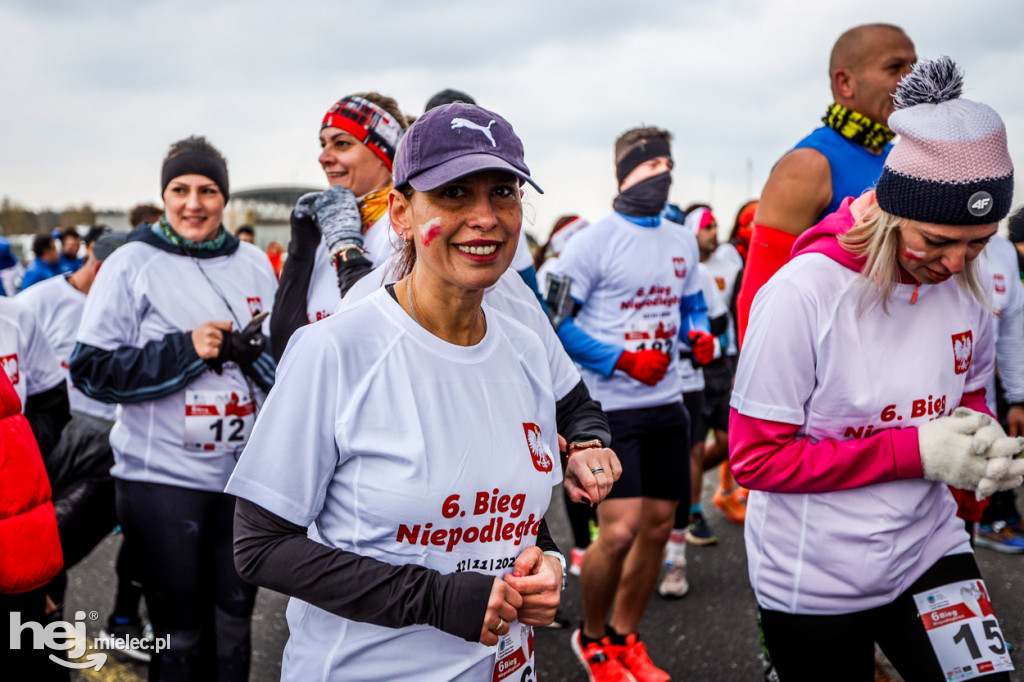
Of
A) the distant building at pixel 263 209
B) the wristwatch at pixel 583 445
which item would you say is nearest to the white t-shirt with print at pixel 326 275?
the wristwatch at pixel 583 445

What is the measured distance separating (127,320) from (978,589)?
2.95 m

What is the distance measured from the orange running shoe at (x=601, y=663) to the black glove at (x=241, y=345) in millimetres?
1979

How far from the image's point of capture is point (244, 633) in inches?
119

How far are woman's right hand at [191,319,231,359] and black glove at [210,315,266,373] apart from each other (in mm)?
17

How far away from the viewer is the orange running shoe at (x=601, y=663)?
3.48m

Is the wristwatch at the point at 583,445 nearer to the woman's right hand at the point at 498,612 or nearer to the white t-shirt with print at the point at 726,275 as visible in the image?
the woman's right hand at the point at 498,612

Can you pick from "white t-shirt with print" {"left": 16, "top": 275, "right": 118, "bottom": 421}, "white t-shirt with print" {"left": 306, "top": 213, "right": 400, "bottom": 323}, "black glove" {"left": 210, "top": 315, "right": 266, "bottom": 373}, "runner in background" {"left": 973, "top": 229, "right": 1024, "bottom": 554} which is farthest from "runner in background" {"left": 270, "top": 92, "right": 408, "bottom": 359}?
"white t-shirt with print" {"left": 16, "top": 275, "right": 118, "bottom": 421}

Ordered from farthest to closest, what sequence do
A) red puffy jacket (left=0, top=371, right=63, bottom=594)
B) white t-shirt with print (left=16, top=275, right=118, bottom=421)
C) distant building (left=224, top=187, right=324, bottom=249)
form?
distant building (left=224, top=187, right=324, bottom=249) → white t-shirt with print (left=16, top=275, right=118, bottom=421) → red puffy jacket (left=0, top=371, right=63, bottom=594)

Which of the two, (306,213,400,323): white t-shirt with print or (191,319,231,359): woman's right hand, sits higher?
(306,213,400,323): white t-shirt with print

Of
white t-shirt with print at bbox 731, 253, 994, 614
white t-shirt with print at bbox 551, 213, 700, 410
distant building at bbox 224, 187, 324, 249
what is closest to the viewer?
white t-shirt with print at bbox 731, 253, 994, 614

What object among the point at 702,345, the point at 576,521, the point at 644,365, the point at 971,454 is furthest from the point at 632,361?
the point at 971,454

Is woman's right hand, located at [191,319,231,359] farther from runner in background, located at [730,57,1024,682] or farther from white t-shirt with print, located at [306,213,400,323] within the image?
runner in background, located at [730,57,1024,682]

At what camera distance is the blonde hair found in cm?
202

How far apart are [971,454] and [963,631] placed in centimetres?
46
